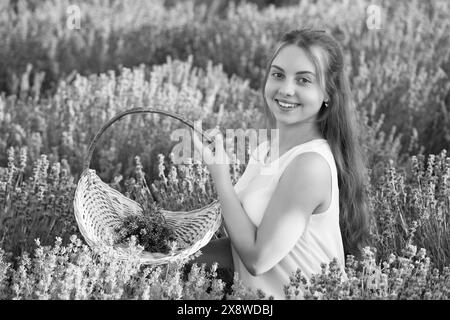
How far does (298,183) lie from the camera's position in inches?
101

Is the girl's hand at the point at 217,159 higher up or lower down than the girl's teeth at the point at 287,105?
lower down

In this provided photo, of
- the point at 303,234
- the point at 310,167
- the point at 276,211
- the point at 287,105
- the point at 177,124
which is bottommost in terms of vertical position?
the point at 177,124

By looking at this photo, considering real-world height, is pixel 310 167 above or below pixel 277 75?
below

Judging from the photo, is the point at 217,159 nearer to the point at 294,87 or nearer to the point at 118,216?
the point at 294,87

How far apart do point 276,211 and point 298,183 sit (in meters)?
0.12

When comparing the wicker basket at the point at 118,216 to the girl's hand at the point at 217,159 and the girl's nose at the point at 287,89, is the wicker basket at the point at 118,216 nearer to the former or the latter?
the girl's hand at the point at 217,159

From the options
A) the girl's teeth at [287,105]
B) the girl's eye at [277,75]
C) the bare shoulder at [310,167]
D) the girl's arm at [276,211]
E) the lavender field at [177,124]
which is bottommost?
the lavender field at [177,124]

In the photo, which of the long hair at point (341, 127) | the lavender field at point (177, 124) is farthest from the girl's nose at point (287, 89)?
the lavender field at point (177, 124)

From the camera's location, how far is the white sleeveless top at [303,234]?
265 centimetres

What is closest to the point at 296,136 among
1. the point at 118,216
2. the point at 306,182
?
the point at 306,182

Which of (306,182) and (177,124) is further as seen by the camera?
(177,124)

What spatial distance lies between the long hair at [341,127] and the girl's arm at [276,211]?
0.74 ft
